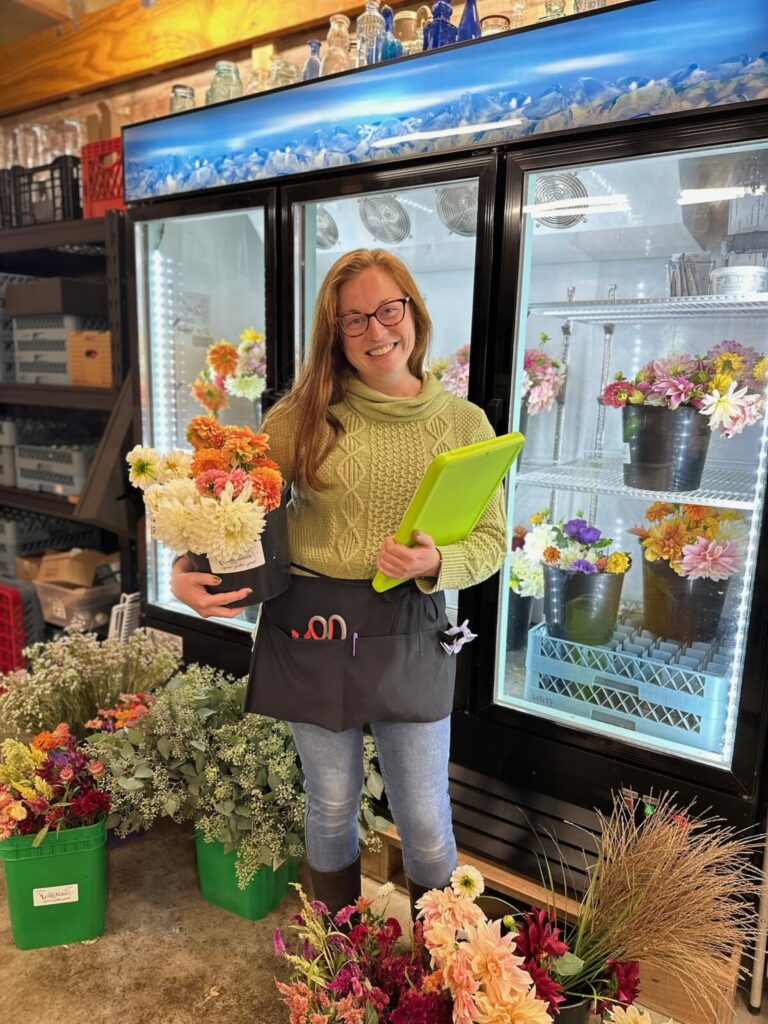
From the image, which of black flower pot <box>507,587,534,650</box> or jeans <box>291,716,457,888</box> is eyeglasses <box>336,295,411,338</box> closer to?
jeans <box>291,716,457,888</box>

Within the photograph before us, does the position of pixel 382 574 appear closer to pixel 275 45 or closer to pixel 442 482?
pixel 442 482

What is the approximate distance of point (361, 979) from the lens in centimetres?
132

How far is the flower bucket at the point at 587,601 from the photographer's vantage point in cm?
205

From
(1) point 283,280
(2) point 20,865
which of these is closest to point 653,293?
(1) point 283,280

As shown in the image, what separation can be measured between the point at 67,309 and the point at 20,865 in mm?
2322

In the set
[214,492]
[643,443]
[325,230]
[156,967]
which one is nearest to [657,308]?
[643,443]

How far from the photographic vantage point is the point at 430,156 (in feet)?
6.34

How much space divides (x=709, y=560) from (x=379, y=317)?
1028mm

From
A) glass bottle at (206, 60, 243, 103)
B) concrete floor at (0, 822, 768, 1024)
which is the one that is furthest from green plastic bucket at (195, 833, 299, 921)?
glass bottle at (206, 60, 243, 103)

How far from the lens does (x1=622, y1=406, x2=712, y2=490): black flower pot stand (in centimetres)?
185

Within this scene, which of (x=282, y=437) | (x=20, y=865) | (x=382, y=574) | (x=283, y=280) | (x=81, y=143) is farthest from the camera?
(x=81, y=143)

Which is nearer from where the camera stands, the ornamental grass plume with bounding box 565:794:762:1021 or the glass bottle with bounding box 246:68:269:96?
the ornamental grass plume with bounding box 565:794:762:1021

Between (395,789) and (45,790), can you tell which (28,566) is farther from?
(395,789)

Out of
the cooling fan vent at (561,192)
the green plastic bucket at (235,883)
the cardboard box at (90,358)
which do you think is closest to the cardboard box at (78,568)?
the cardboard box at (90,358)
